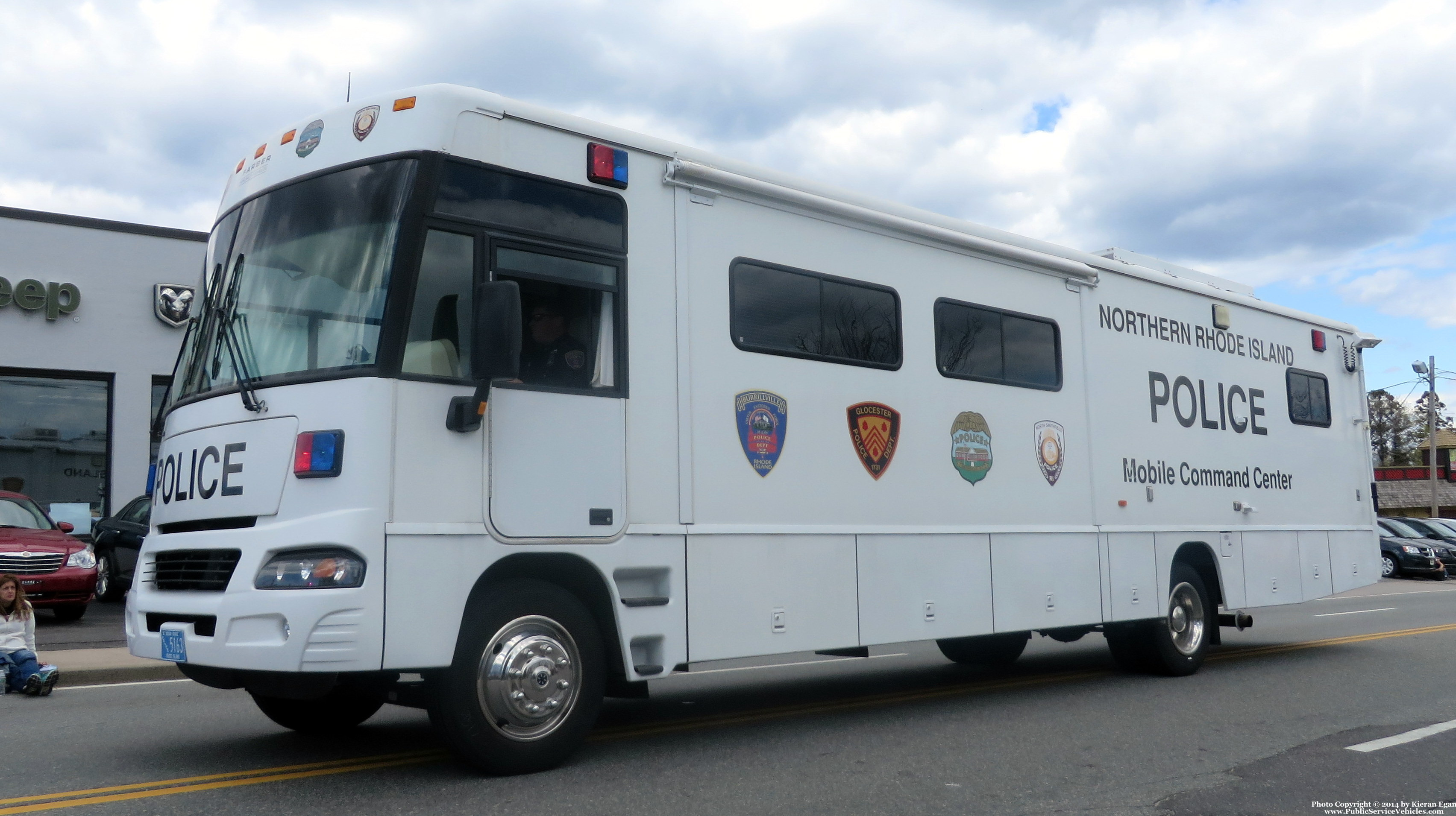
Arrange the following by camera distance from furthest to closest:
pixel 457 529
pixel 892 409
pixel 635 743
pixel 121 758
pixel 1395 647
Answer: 1. pixel 1395 647
2. pixel 892 409
3. pixel 635 743
4. pixel 121 758
5. pixel 457 529

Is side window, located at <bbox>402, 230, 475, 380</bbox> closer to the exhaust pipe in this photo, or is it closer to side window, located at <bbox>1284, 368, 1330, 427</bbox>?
the exhaust pipe

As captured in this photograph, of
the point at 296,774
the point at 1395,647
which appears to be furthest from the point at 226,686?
the point at 1395,647

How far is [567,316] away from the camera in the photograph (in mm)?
6461

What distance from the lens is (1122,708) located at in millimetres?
8656

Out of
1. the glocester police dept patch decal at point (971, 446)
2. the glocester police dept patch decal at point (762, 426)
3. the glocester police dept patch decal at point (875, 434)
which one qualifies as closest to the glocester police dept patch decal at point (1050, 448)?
the glocester police dept patch decal at point (971, 446)

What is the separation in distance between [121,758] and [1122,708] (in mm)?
6458

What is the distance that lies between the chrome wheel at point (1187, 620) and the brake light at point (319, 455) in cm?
747

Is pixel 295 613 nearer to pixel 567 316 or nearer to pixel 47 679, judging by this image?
pixel 567 316

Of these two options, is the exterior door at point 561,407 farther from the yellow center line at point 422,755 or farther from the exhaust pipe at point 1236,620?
the exhaust pipe at point 1236,620

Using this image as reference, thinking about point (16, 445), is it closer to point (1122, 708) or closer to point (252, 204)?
point (252, 204)

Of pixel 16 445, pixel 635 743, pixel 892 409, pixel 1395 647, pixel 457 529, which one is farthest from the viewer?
pixel 16 445

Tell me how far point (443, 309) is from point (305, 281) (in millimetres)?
744

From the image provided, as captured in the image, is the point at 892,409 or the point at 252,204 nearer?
the point at 252,204

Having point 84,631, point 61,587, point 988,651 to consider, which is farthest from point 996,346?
point 61,587
